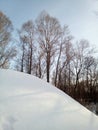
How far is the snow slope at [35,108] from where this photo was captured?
4.23 metres

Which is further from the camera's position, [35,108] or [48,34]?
[48,34]

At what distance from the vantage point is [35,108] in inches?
187

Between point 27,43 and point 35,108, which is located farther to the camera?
point 27,43

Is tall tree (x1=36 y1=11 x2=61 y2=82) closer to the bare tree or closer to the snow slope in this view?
the bare tree

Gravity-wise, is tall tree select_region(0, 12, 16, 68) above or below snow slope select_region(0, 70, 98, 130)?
above

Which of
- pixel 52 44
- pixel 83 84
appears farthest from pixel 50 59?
pixel 83 84

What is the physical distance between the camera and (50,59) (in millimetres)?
25031

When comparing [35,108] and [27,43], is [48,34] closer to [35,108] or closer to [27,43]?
[27,43]

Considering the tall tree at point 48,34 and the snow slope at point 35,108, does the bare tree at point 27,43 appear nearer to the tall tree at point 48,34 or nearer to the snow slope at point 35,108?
the tall tree at point 48,34

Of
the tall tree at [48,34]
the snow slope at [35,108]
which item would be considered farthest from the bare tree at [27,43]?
the snow slope at [35,108]

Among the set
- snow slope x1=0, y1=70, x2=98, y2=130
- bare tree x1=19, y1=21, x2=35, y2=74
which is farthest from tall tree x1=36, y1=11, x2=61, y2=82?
snow slope x1=0, y1=70, x2=98, y2=130

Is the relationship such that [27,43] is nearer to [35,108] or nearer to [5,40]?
[5,40]

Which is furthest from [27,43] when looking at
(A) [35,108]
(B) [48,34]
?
(A) [35,108]

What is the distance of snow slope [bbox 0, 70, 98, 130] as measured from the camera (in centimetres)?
423
